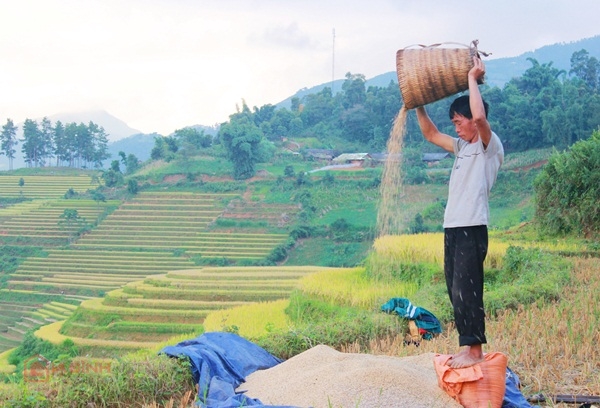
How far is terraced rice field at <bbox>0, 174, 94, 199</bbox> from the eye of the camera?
40.4 metres

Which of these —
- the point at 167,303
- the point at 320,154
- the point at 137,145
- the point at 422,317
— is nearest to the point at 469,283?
the point at 422,317

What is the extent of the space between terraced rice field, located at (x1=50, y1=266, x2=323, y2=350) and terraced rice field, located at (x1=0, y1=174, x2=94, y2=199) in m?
19.1

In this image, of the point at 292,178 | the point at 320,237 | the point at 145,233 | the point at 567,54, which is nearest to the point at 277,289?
the point at 320,237

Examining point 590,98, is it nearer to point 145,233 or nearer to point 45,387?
point 145,233

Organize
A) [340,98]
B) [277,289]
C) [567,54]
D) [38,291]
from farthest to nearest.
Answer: [567,54] → [340,98] → [38,291] → [277,289]

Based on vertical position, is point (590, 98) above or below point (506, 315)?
above

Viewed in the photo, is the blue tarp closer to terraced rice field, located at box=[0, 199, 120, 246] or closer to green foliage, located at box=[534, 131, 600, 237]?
green foliage, located at box=[534, 131, 600, 237]

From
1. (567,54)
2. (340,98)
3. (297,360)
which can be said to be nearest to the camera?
(297,360)

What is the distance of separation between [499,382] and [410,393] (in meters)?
0.35

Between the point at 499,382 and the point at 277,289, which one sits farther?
the point at 277,289

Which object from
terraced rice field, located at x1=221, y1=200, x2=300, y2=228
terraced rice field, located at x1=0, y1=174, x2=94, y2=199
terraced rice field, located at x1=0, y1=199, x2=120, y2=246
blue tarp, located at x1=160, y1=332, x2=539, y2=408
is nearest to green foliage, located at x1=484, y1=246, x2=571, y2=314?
blue tarp, located at x1=160, y1=332, x2=539, y2=408

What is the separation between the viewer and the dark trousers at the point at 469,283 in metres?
2.77

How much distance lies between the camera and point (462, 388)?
278 cm

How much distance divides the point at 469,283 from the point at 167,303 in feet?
63.7
